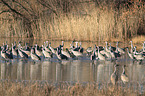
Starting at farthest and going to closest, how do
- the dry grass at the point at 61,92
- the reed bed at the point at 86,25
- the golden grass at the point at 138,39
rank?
the reed bed at the point at 86,25, the golden grass at the point at 138,39, the dry grass at the point at 61,92

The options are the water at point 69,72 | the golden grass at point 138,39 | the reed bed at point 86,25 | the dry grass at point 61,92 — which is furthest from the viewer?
the reed bed at point 86,25

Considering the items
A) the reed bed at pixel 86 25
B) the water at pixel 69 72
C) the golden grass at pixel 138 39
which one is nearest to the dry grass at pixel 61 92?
the water at pixel 69 72

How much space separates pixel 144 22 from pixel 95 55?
11.4 m

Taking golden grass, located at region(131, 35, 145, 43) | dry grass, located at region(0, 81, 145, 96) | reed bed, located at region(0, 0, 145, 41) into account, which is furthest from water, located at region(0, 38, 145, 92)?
reed bed, located at region(0, 0, 145, 41)

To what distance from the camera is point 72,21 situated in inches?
985

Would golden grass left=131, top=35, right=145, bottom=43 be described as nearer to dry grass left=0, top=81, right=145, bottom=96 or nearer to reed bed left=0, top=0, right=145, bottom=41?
reed bed left=0, top=0, right=145, bottom=41

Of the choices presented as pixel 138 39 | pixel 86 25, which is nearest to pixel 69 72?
pixel 86 25

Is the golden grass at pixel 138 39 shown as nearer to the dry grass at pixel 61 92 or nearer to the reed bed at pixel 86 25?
the reed bed at pixel 86 25

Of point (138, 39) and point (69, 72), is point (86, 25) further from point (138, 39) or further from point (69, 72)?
point (69, 72)

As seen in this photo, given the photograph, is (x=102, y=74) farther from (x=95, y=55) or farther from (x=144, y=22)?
(x=144, y=22)

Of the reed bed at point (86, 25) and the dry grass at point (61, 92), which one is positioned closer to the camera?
the dry grass at point (61, 92)

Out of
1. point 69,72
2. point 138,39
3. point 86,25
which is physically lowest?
point 69,72

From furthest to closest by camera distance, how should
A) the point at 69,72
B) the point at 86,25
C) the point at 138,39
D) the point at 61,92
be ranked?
the point at 86,25 < the point at 138,39 < the point at 69,72 < the point at 61,92

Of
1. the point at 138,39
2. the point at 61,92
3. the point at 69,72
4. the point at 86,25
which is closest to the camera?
the point at 61,92
